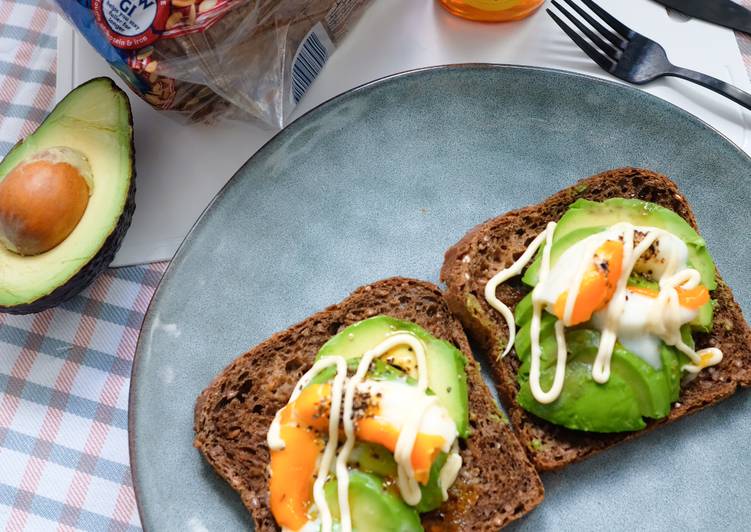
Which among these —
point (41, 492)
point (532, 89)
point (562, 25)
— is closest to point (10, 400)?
point (41, 492)

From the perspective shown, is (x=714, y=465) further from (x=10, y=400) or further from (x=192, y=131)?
(x=10, y=400)

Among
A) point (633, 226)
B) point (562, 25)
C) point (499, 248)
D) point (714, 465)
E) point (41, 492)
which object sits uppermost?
point (562, 25)

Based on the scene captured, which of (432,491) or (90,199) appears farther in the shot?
(90,199)

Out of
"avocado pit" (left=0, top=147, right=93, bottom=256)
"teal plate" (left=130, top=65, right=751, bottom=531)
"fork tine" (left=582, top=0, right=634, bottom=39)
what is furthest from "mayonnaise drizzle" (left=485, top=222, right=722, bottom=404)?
"avocado pit" (left=0, top=147, right=93, bottom=256)

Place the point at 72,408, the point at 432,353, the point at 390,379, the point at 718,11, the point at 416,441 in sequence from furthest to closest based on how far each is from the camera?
the point at 718,11
the point at 72,408
the point at 432,353
the point at 390,379
the point at 416,441

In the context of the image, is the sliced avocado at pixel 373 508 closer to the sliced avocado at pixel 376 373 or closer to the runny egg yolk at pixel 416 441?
the runny egg yolk at pixel 416 441

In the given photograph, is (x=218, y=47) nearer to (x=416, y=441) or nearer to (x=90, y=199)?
(x=90, y=199)

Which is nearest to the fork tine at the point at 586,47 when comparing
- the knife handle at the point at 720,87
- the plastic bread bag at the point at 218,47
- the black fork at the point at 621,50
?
the black fork at the point at 621,50

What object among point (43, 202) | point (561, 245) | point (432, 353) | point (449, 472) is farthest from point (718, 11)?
point (43, 202)
